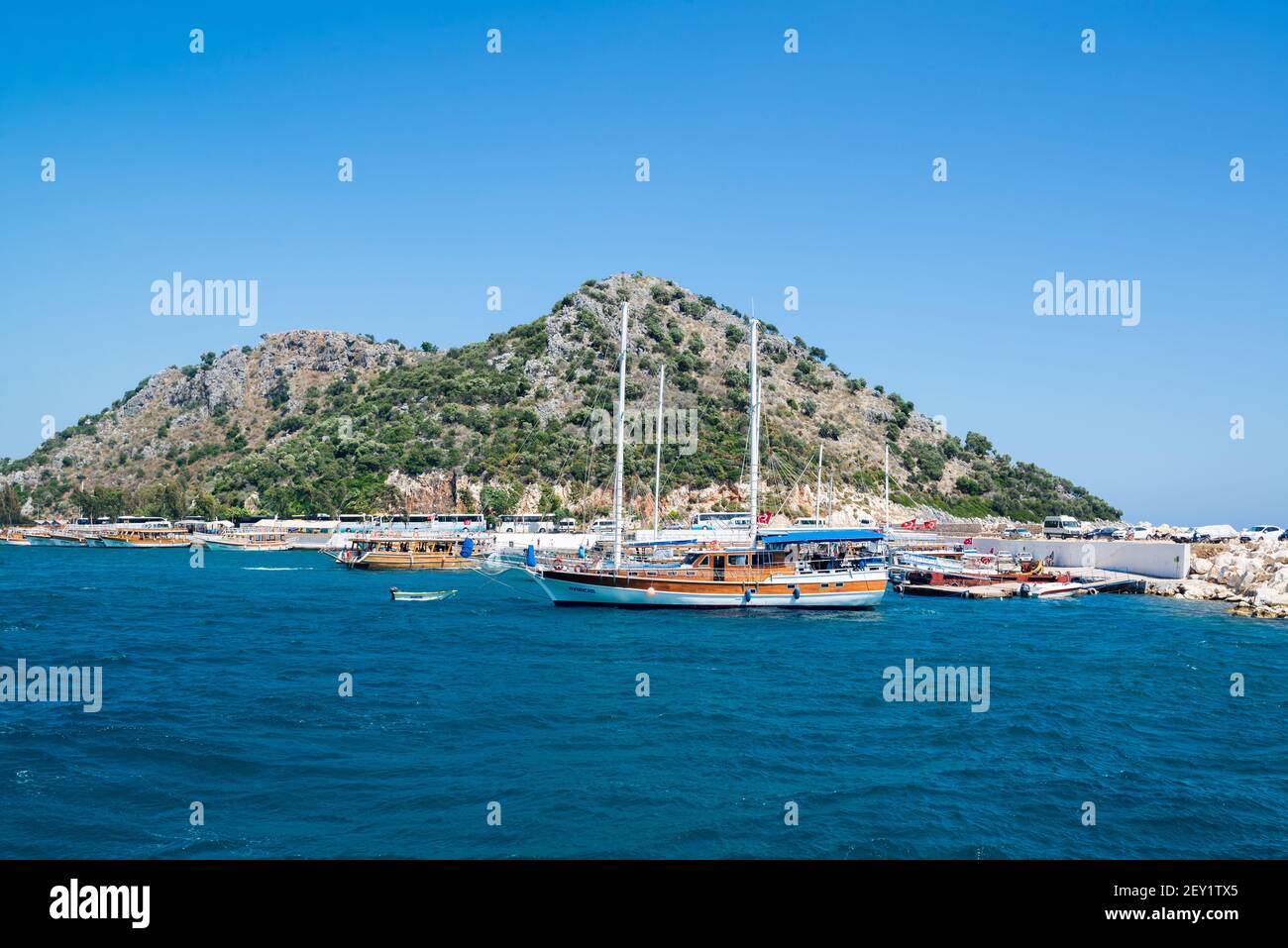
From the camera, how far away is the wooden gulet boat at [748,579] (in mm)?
55625

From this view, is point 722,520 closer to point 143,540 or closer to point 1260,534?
point 1260,534

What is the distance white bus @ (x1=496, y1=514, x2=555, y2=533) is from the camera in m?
121

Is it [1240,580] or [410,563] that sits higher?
[1240,580]

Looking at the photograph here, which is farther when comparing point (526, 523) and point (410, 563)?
point (526, 523)

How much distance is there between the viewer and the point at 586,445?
140625 millimetres

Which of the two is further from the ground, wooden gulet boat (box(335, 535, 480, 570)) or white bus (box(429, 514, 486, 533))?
white bus (box(429, 514, 486, 533))

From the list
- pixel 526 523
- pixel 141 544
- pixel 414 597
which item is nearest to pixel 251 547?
pixel 141 544

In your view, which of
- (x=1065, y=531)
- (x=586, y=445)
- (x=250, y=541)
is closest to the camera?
(x=1065, y=531)

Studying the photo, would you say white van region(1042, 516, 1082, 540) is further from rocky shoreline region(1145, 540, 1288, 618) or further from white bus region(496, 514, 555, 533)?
white bus region(496, 514, 555, 533)

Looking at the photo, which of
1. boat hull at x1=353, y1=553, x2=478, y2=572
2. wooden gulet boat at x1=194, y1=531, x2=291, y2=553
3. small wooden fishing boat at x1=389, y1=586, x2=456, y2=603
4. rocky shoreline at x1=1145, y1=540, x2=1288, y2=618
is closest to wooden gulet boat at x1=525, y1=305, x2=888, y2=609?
small wooden fishing boat at x1=389, y1=586, x2=456, y2=603

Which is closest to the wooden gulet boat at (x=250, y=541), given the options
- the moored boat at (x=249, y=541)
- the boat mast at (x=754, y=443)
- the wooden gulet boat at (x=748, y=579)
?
the moored boat at (x=249, y=541)

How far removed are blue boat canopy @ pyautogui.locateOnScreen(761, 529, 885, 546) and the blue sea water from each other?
→ 407 inches

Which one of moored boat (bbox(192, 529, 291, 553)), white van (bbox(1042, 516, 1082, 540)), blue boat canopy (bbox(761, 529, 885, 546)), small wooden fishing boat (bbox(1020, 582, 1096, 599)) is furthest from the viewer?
moored boat (bbox(192, 529, 291, 553))

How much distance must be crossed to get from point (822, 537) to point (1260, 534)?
49167 millimetres
